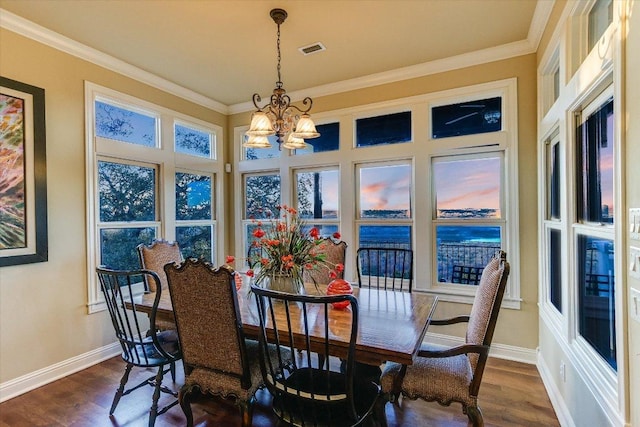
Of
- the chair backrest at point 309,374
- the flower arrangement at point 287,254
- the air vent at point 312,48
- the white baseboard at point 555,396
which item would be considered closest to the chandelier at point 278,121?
the air vent at point 312,48

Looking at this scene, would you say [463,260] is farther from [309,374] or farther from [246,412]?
[246,412]

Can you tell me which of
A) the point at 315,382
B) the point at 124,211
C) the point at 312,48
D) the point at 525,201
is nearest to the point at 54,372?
the point at 124,211

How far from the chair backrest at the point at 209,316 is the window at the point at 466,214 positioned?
97.0 inches

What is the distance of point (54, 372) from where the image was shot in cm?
285

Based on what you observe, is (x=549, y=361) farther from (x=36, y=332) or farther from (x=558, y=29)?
(x=36, y=332)

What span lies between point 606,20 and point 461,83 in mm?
1683

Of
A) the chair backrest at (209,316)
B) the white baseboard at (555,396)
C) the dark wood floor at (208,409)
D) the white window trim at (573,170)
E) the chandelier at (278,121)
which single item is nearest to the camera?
the white window trim at (573,170)

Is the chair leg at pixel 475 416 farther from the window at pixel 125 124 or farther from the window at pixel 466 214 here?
the window at pixel 125 124

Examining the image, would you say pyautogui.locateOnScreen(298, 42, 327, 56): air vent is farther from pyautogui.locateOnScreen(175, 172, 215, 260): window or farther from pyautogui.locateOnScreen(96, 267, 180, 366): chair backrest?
pyautogui.locateOnScreen(96, 267, 180, 366): chair backrest

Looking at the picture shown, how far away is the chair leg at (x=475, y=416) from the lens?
1.65m

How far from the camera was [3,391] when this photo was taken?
2.54 metres

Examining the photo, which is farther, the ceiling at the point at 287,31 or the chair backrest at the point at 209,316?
the ceiling at the point at 287,31

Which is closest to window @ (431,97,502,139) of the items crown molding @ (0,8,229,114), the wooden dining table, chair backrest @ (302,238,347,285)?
chair backrest @ (302,238,347,285)

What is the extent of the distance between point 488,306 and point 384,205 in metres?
2.21
